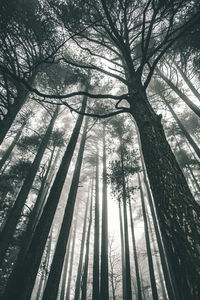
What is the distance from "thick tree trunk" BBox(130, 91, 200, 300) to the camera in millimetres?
1253

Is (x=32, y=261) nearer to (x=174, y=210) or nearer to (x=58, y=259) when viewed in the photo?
(x=58, y=259)

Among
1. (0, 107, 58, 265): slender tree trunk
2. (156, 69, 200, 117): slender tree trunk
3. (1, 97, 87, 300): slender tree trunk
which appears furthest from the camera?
(156, 69, 200, 117): slender tree trunk

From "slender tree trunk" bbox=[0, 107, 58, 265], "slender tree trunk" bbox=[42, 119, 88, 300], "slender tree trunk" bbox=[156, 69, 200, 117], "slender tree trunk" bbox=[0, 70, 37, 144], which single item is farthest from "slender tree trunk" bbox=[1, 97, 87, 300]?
"slender tree trunk" bbox=[156, 69, 200, 117]

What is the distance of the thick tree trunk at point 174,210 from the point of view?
4.11 feet

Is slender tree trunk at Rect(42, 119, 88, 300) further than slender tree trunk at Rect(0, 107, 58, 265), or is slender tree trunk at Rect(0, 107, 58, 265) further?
slender tree trunk at Rect(0, 107, 58, 265)

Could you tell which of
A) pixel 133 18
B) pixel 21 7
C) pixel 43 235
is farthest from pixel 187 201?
pixel 21 7

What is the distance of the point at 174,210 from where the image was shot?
65.2 inches

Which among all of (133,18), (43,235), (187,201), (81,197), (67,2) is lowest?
(187,201)

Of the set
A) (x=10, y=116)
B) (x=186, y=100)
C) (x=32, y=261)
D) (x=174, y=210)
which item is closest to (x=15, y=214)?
(x=32, y=261)

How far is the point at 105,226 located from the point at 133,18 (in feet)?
38.4

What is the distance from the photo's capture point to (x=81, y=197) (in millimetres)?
25922

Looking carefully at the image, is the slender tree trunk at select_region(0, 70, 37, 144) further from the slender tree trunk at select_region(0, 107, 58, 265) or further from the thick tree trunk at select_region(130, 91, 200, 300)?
the thick tree trunk at select_region(130, 91, 200, 300)

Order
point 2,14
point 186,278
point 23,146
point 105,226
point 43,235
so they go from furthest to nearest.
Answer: point 105,226 < point 23,146 < point 2,14 < point 43,235 < point 186,278

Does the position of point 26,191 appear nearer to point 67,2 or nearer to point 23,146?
point 23,146
